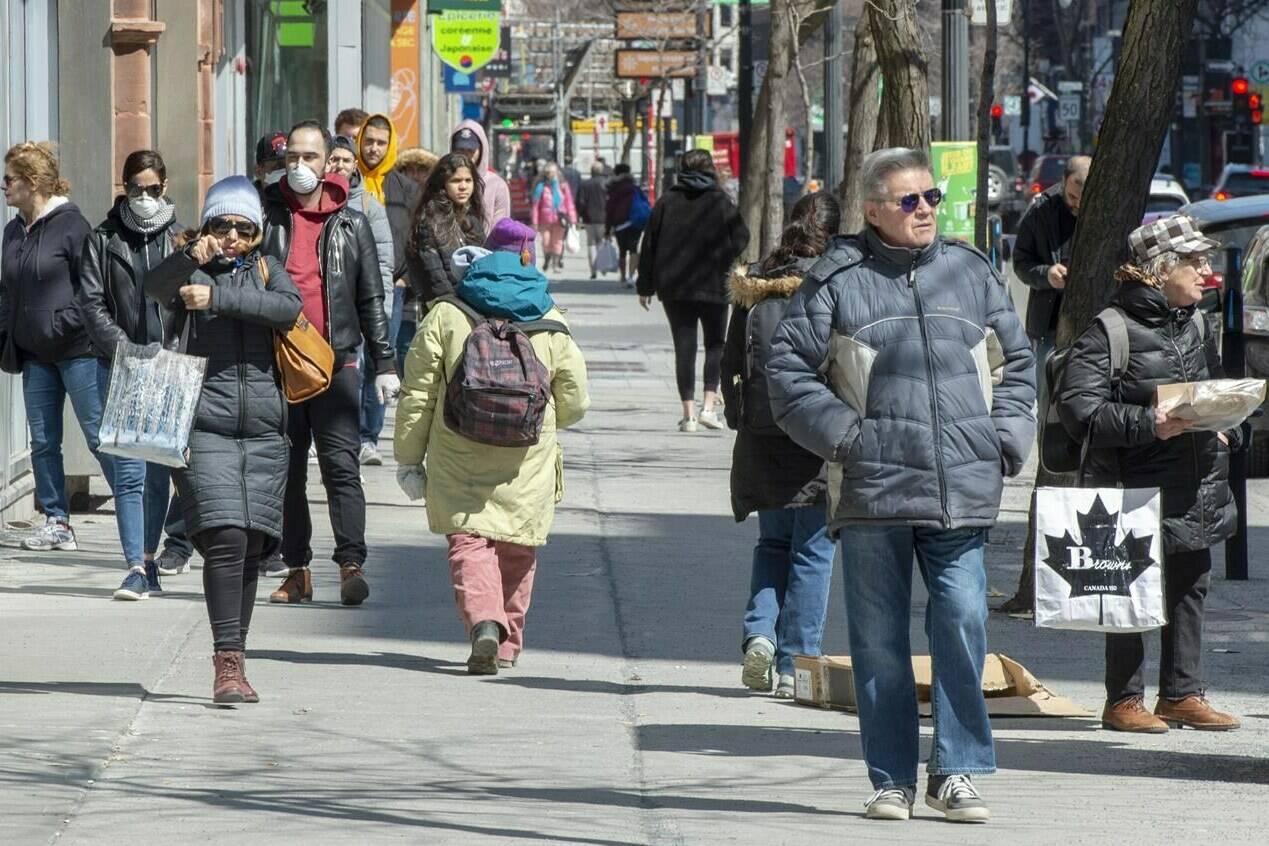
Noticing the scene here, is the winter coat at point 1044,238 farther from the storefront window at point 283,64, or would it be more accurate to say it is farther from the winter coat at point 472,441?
the storefront window at point 283,64

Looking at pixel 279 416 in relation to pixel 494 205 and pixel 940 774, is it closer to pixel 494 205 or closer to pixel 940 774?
pixel 940 774

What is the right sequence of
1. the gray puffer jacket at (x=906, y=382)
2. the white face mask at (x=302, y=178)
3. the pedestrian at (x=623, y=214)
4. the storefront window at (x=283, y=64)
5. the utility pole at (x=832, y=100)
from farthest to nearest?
the pedestrian at (x=623, y=214) < the utility pole at (x=832, y=100) < the storefront window at (x=283, y=64) < the white face mask at (x=302, y=178) < the gray puffer jacket at (x=906, y=382)

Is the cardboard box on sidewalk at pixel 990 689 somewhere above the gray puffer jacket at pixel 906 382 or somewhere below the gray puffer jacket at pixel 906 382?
below

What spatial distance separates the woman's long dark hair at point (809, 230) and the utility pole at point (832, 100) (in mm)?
16758

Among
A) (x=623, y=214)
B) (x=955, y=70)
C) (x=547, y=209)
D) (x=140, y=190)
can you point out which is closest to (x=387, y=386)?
(x=140, y=190)

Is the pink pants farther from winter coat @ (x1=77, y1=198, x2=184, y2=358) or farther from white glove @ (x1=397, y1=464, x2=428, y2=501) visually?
winter coat @ (x1=77, y1=198, x2=184, y2=358)

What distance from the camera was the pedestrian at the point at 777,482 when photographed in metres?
8.12

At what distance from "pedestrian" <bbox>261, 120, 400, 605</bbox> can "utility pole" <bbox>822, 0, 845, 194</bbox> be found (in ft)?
50.7

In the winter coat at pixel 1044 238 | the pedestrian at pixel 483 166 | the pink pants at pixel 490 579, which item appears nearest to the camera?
the pink pants at pixel 490 579

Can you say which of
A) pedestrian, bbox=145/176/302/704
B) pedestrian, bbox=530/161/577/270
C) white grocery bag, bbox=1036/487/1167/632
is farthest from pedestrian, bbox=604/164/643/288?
white grocery bag, bbox=1036/487/1167/632

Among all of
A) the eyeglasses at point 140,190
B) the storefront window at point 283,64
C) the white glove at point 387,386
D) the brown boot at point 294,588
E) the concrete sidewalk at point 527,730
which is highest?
the storefront window at point 283,64

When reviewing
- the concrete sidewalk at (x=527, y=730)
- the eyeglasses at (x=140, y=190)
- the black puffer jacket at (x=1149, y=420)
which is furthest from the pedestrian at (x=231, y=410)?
the black puffer jacket at (x=1149, y=420)

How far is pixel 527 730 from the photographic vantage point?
762cm

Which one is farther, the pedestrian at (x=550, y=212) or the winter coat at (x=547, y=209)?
the pedestrian at (x=550, y=212)
